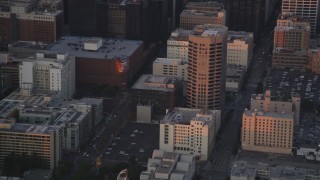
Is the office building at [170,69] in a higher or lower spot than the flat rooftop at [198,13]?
lower

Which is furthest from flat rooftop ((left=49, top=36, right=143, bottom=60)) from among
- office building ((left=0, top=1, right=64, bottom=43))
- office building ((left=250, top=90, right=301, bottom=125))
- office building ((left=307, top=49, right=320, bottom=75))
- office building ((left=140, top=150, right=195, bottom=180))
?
office building ((left=140, top=150, right=195, bottom=180))

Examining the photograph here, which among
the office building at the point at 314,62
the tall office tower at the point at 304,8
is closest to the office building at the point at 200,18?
the tall office tower at the point at 304,8

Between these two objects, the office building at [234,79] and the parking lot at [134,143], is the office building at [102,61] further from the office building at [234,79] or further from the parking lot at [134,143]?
the parking lot at [134,143]

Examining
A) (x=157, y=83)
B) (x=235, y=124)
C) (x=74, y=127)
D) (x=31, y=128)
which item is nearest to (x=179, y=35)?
(x=157, y=83)

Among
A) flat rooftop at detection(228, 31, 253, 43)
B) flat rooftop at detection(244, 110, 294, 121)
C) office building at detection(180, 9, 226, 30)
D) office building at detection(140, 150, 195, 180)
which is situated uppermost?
office building at detection(180, 9, 226, 30)

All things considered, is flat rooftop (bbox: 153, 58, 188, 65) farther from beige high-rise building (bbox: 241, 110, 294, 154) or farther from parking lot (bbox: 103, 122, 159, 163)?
beige high-rise building (bbox: 241, 110, 294, 154)

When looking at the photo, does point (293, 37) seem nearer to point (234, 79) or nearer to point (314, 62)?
point (314, 62)
